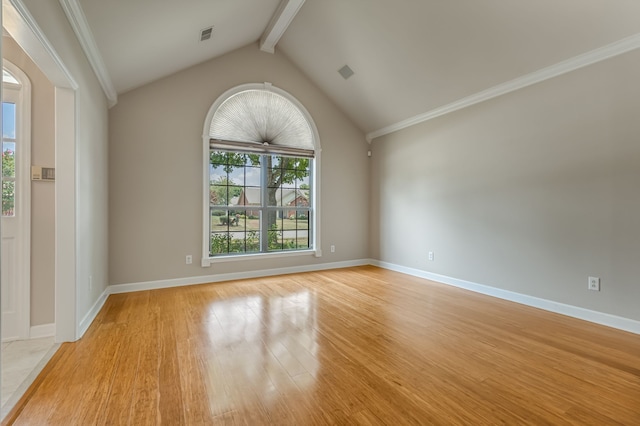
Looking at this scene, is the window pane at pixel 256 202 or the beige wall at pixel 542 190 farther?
the window pane at pixel 256 202

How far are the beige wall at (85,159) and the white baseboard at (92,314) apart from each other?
0.19 ft

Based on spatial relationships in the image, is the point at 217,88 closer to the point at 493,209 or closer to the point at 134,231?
the point at 134,231

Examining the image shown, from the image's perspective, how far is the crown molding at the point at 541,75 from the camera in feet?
8.64

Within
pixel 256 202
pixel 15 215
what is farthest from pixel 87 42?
pixel 256 202

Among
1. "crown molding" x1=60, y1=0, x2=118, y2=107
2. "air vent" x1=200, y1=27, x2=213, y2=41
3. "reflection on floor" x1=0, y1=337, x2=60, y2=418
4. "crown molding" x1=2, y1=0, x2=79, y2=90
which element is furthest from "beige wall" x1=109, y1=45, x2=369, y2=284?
"crown molding" x1=2, y1=0, x2=79, y2=90

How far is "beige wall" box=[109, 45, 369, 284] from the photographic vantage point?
146 inches

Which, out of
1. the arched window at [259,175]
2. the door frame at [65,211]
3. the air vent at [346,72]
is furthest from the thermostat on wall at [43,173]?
the air vent at [346,72]

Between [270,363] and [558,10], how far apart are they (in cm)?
374

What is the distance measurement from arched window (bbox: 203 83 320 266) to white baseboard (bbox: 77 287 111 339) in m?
1.18

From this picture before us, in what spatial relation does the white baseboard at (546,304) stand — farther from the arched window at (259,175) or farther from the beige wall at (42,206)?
the beige wall at (42,206)

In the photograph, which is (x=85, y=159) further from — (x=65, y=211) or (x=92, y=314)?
(x=92, y=314)

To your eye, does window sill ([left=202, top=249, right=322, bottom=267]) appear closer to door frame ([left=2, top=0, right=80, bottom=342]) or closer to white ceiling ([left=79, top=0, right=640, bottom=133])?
door frame ([left=2, top=0, right=80, bottom=342])

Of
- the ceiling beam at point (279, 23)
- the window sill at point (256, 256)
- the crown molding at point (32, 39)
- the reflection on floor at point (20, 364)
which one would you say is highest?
the ceiling beam at point (279, 23)

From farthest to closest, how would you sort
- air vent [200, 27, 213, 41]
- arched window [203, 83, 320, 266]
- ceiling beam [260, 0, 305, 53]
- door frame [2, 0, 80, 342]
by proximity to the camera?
arched window [203, 83, 320, 266] < ceiling beam [260, 0, 305, 53] < air vent [200, 27, 213, 41] < door frame [2, 0, 80, 342]
